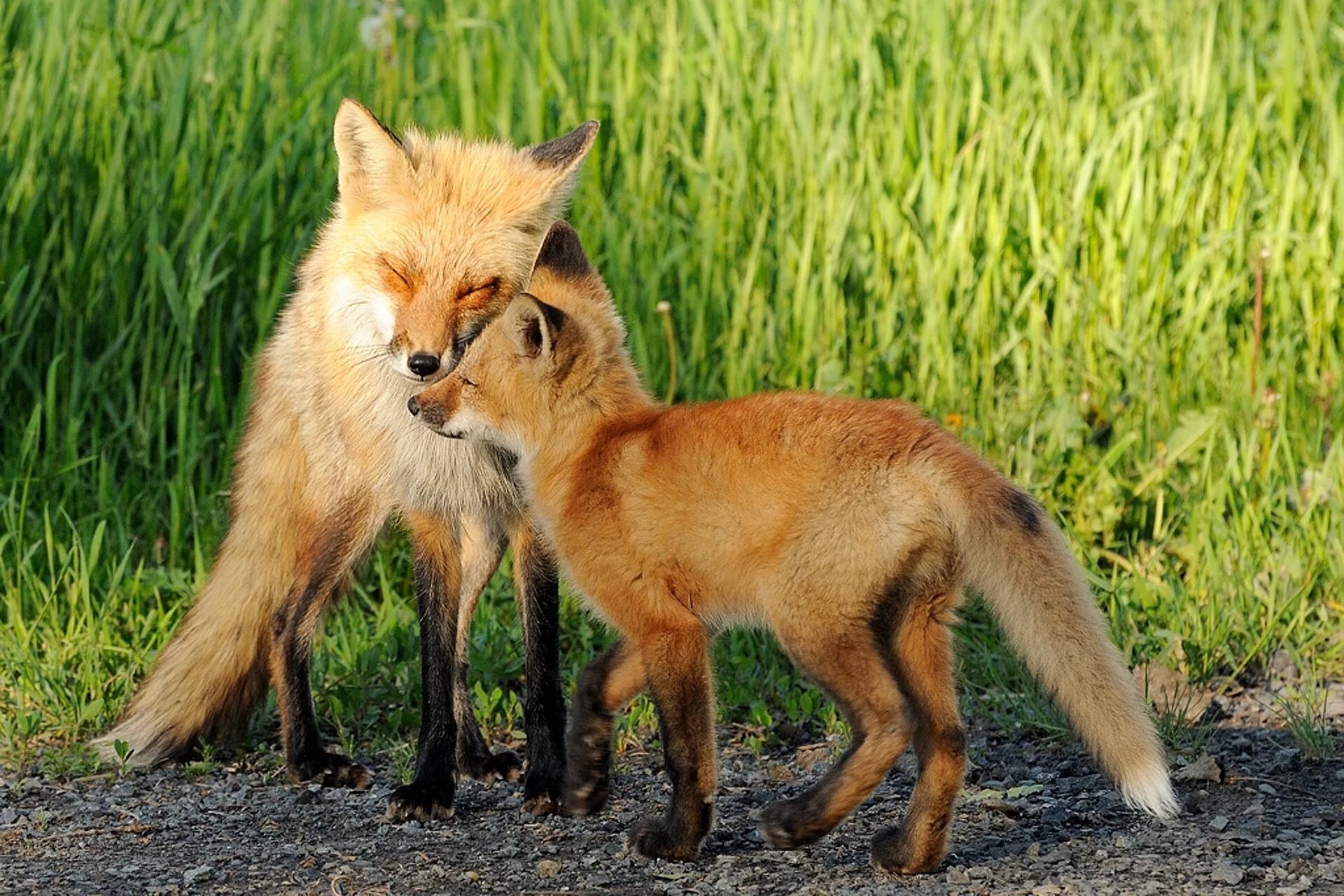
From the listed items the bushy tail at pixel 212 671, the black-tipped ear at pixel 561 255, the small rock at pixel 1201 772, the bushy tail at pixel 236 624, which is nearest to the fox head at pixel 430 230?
the black-tipped ear at pixel 561 255

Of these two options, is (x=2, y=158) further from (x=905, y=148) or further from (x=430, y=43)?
(x=905, y=148)

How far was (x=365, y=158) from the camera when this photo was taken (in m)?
4.06

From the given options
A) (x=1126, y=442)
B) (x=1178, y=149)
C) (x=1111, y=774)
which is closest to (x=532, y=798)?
(x=1111, y=774)

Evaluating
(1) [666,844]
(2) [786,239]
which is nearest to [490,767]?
(1) [666,844]

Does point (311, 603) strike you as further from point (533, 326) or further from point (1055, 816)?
point (1055, 816)

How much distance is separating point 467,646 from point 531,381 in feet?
3.76

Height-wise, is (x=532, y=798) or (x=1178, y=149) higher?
(x=1178, y=149)

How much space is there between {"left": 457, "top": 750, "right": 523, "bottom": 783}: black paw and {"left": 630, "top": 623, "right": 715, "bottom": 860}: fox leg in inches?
39.0

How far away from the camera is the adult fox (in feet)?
12.6

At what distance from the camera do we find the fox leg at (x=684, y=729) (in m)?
3.15

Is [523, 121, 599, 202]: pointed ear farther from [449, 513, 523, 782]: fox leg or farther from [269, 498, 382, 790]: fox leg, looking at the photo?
[269, 498, 382, 790]: fox leg

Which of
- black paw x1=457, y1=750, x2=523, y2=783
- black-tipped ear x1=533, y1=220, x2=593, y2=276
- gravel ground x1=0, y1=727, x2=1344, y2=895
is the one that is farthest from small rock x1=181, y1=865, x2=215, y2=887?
black-tipped ear x1=533, y1=220, x2=593, y2=276

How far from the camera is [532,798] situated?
3.77 m

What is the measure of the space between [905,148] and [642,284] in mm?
1115
